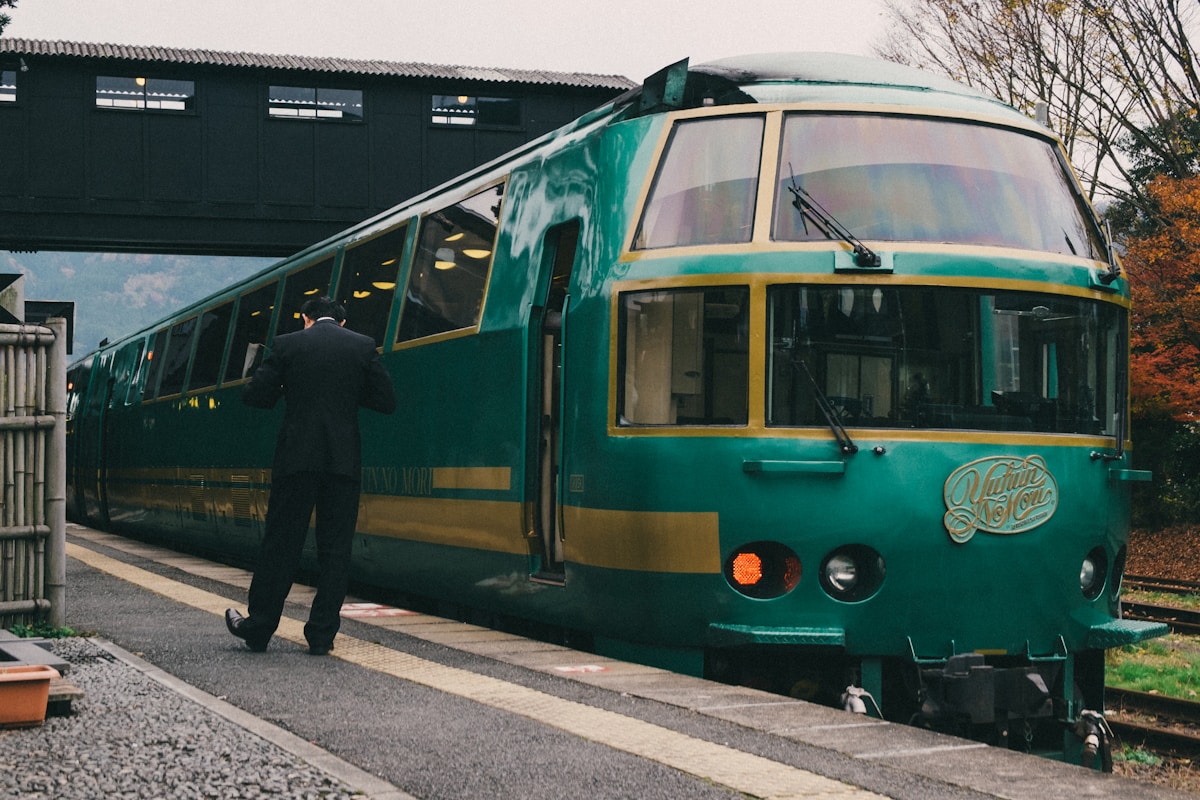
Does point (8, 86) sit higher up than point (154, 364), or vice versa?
point (8, 86)

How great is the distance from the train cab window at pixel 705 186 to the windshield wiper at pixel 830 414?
70 centimetres

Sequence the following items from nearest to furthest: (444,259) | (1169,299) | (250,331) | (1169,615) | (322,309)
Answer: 1. (322,309)
2. (444,259)
3. (250,331)
4. (1169,615)
5. (1169,299)

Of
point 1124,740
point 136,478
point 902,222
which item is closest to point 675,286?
point 902,222

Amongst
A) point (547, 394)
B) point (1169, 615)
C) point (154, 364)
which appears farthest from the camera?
point (154, 364)

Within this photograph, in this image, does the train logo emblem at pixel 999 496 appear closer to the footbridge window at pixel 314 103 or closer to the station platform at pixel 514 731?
the station platform at pixel 514 731

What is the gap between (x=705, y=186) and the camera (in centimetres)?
682

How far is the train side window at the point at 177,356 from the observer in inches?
640

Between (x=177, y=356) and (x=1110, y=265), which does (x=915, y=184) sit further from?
(x=177, y=356)

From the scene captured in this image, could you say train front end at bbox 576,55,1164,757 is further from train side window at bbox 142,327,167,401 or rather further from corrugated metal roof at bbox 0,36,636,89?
corrugated metal roof at bbox 0,36,636,89

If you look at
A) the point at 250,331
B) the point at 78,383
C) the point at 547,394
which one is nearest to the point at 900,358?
the point at 547,394

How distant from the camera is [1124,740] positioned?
351 inches

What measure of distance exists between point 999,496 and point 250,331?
8.86 m

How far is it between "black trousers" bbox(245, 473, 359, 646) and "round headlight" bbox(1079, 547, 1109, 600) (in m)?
3.53

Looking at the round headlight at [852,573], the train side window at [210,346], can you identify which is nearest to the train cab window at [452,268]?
the round headlight at [852,573]
